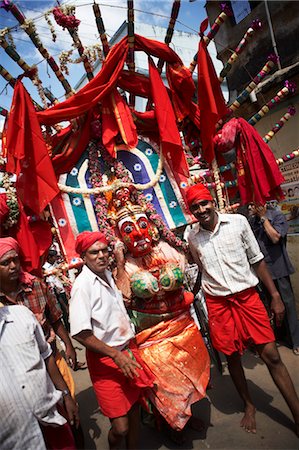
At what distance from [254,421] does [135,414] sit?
107 centimetres

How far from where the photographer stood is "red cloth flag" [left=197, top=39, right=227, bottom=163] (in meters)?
2.98

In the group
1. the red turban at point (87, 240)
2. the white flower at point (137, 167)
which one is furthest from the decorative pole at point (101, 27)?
the red turban at point (87, 240)

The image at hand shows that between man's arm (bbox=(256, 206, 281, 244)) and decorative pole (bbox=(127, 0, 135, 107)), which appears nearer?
decorative pole (bbox=(127, 0, 135, 107))

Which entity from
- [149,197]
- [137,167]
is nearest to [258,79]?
[137,167]

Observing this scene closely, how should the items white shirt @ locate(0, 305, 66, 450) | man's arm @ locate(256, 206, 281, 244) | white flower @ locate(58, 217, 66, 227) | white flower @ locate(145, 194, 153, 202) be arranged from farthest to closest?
1. man's arm @ locate(256, 206, 281, 244)
2. white flower @ locate(145, 194, 153, 202)
3. white flower @ locate(58, 217, 66, 227)
4. white shirt @ locate(0, 305, 66, 450)

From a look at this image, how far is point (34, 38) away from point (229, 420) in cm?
365

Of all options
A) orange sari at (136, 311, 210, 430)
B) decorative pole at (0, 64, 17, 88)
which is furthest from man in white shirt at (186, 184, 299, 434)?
decorative pole at (0, 64, 17, 88)

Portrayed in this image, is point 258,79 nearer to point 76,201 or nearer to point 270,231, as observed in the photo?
point 270,231

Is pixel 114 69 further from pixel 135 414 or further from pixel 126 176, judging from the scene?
pixel 135 414

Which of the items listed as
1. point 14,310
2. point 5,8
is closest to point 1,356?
point 14,310

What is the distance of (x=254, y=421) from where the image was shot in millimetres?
2805

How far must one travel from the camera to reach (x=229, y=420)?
300 cm

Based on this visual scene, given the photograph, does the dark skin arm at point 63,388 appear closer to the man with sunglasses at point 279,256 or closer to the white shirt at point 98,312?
the white shirt at point 98,312

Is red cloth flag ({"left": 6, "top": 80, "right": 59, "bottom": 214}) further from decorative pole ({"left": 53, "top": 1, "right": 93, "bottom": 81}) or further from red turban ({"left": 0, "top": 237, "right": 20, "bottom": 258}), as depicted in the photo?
decorative pole ({"left": 53, "top": 1, "right": 93, "bottom": 81})
